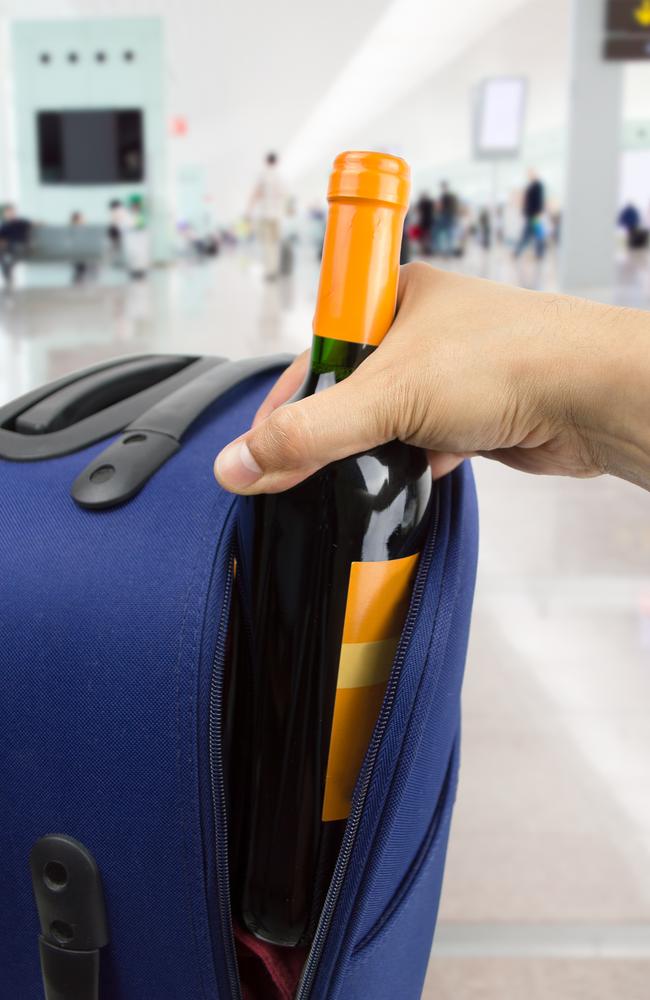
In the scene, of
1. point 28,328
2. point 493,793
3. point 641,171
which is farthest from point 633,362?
point 641,171

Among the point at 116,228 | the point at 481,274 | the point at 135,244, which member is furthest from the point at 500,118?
the point at 116,228

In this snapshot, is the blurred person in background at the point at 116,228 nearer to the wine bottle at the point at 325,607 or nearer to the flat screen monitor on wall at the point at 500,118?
the flat screen monitor on wall at the point at 500,118

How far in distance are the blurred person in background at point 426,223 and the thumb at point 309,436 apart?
56.6 feet

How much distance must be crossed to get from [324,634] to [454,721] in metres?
0.21

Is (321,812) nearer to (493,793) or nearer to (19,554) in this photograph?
(19,554)

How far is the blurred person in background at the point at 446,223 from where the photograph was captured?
16953mm

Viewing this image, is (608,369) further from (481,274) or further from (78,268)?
(78,268)

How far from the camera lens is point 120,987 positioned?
67cm

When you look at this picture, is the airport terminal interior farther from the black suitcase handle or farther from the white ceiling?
the black suitcase handle

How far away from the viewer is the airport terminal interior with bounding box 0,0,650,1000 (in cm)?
Result: 104

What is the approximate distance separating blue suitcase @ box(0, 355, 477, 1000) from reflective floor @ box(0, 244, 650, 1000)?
0.29 m

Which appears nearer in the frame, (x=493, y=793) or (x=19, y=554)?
(x=19, y=554)

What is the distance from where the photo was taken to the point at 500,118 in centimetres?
1246

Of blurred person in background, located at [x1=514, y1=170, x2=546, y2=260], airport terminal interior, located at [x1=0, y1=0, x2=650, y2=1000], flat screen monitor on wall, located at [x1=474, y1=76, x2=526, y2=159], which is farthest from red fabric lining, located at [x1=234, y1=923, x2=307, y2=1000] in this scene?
blurred person in background, located at [x1=514, y1=170, x2=546, y2=260]
